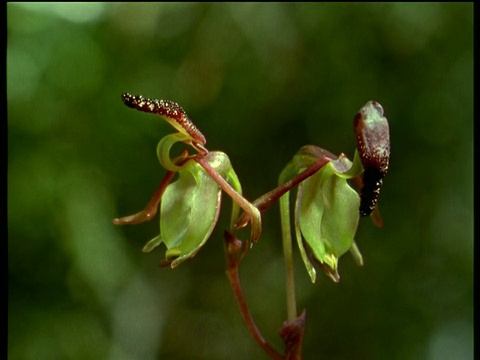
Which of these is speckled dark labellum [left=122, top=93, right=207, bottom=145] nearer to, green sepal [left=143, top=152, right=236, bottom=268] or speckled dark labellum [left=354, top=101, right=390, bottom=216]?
green sepal [left=143, top=152, right=236, bottom=268]

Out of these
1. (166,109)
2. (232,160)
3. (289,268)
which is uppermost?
(166,109)

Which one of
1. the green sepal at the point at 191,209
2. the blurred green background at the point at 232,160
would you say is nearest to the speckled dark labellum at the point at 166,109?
the green sepal at the point at 191,209

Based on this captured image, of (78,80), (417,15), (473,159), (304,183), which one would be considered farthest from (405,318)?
(304,183)

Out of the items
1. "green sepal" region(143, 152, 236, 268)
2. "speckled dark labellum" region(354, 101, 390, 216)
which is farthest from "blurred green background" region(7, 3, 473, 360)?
"speckled dark labellum" region(354, 101, 390, 216)

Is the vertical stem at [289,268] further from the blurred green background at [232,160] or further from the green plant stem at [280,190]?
the blurred green background at [232,160]

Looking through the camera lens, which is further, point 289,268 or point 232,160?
point 232,160

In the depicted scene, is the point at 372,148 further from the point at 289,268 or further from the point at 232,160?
the point at 232,160

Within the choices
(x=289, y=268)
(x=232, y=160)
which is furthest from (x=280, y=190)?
(x=232, y=160)
